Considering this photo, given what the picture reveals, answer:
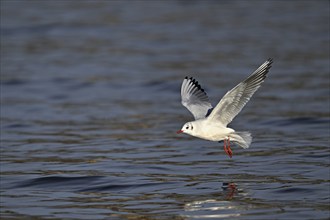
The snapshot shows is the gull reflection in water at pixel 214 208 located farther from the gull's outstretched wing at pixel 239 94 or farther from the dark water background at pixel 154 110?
the gull's outstretched wing at pixel 239 94

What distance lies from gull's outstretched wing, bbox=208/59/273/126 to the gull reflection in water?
1.17m

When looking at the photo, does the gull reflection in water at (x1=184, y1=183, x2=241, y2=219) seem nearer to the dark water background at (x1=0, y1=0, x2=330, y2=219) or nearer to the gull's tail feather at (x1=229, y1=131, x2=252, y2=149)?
the dark water background at (x1=0, y1=0, x2=330, y2=219)

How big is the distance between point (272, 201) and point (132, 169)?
3.01 m

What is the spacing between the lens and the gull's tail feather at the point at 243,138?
11.7 metres

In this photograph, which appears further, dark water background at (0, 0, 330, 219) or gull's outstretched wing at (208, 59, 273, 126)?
gull's outstretched wing at (208, 59, 273, 126)

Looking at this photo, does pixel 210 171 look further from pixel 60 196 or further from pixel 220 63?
pixel 220 63

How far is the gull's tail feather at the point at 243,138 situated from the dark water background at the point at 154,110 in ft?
1.90

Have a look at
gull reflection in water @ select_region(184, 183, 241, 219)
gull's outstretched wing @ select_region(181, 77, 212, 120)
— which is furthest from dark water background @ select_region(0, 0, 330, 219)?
gull's outstretched wing @ select_region(181, 77, 212, 120)

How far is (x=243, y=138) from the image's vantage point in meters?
11.8

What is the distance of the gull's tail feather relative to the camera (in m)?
11.7

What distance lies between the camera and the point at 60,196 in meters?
11.5

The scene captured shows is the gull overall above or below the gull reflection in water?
above

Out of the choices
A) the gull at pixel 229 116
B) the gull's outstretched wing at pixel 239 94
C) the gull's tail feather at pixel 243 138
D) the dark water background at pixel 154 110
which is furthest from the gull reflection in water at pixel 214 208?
the gull's outstretched wing at pixel 239 94

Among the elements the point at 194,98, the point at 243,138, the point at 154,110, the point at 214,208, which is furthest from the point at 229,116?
the point at 154,110
